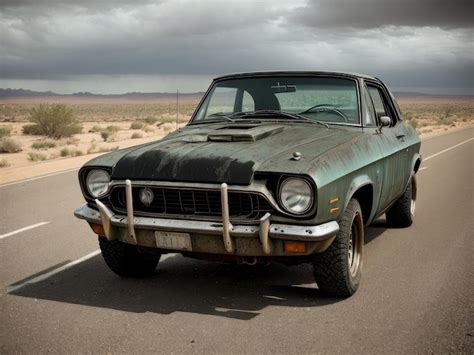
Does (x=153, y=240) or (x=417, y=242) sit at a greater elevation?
(x=153, y=240)

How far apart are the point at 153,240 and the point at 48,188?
7.68m

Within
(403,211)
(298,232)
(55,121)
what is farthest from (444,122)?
(298,232)

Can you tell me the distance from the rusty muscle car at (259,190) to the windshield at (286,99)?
15mm

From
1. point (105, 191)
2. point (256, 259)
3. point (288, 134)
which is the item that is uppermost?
point (288, 134)

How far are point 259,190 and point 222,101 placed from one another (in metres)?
2.42

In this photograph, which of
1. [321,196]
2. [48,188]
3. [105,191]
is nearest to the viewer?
[321,196]

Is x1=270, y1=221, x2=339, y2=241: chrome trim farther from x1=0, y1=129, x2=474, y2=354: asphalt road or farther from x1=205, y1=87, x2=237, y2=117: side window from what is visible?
x1=205, y1=87, x2=237, y2=117: side window

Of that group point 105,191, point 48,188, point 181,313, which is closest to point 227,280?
point 181,313

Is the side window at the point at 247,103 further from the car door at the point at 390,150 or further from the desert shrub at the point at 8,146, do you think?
the desert shrub at the point at 8,146

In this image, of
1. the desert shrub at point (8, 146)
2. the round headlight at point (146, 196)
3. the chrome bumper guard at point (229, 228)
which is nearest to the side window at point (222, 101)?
the round headlight at point (146, 196)

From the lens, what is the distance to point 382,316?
419 centimetres

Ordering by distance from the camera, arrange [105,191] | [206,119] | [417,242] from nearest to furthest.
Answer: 1. [105,191]
2. [206,119]
3. [417,242]

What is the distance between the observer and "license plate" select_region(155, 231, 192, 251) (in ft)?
13.8

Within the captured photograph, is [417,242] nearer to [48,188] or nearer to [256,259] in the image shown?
[256,259]
